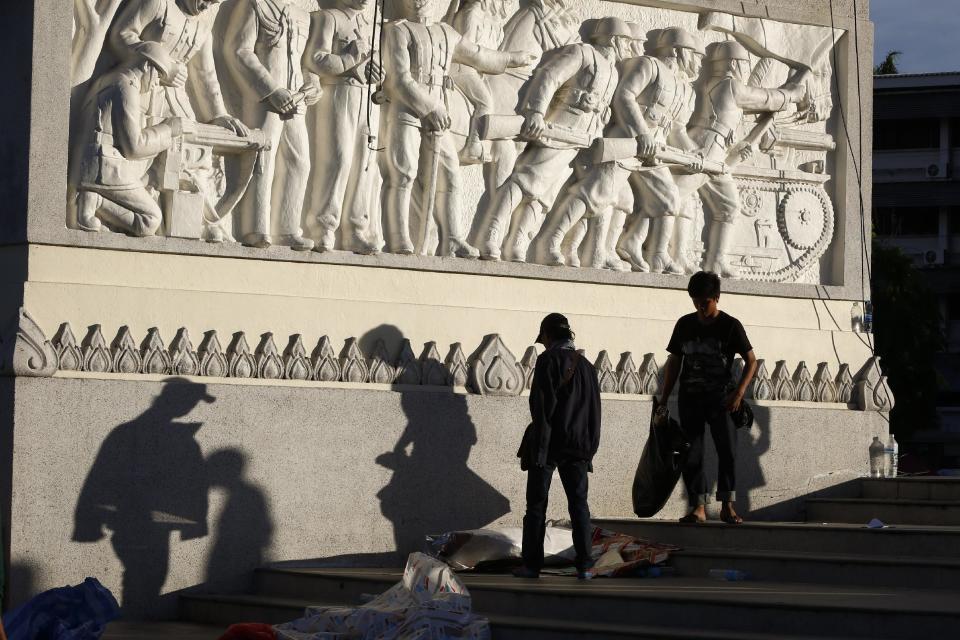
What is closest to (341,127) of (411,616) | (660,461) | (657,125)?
(657,125)

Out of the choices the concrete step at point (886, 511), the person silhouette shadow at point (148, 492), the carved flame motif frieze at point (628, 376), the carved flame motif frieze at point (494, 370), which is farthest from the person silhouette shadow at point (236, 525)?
the concrete step at point (886, 511)

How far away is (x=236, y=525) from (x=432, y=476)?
4.81 ft

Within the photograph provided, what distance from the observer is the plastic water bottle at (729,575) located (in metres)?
10.5

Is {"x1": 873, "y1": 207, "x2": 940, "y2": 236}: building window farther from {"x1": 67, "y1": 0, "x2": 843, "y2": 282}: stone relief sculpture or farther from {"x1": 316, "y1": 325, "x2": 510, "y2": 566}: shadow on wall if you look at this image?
{"x1": 316, "y1": 325, "x2": 510, "y2": 566}: shadow on wall

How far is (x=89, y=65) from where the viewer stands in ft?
37.0

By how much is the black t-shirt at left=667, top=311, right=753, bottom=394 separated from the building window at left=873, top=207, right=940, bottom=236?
3190 cm

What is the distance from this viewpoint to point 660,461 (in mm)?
11680

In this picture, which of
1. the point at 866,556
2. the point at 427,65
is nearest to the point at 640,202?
the point at 427,65

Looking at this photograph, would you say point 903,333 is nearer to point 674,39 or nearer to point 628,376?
point 674,39

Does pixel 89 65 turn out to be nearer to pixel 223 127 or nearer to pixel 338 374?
pixel 223 127

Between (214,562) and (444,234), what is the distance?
10.1 ft

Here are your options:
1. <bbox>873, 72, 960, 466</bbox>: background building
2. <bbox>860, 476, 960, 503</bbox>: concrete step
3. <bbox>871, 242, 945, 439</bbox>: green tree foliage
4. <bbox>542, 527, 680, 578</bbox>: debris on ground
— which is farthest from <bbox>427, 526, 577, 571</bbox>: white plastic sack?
<bbox>873, 72, 960, 466</bbox>: background building

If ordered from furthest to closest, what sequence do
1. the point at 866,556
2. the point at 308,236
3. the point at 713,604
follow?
1. the point at 308,236
2. the point at 866,556
3. the point at 713,604

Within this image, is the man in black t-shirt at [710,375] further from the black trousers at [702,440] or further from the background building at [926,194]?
the background building at [926,194]
